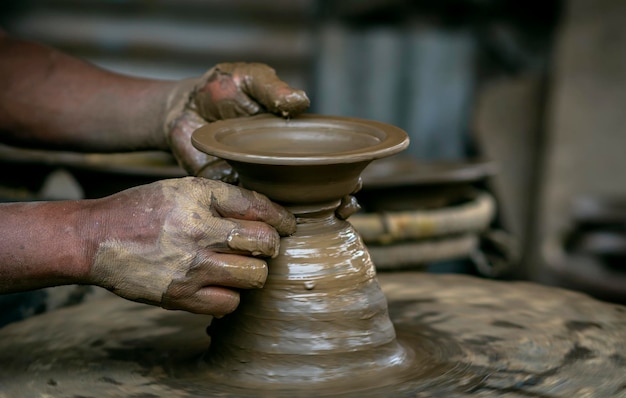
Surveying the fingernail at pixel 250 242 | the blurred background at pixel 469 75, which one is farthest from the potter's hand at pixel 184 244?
the blurred background at pixel 469 75

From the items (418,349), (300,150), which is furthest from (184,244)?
(418,349)

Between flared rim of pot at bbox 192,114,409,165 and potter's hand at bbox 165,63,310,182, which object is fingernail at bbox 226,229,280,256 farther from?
potter's hand at bbox 165,63,310,182

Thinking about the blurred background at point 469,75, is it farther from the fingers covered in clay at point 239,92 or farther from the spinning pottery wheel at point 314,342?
the spinning pottery wheel at point 314,342

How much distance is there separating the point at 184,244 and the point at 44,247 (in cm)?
26

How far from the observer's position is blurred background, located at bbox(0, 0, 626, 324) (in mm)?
4363

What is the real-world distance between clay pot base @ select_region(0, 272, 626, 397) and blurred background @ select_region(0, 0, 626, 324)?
181cm

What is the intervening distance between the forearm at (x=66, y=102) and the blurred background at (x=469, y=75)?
1.50 metres

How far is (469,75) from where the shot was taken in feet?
15.8

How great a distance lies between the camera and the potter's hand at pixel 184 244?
1670 mm

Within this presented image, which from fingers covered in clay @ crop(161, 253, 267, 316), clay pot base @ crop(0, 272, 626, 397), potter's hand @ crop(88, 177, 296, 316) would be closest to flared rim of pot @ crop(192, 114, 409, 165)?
potter's hand @ crop(88, 177, 296, 316)

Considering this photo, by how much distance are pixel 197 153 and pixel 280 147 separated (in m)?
0.32

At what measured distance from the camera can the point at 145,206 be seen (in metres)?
1.69

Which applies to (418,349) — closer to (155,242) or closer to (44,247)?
(155,242)

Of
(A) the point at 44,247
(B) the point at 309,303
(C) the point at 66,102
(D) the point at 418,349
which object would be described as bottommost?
(D) the point at 418,349
